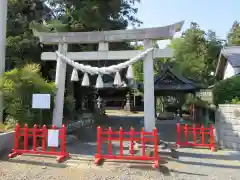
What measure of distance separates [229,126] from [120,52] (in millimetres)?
5436

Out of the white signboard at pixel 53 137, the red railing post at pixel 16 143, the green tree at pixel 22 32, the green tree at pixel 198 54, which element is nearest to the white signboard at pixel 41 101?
the red railing post at pixel 16 143

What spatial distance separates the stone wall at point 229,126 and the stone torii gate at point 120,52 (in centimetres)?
330

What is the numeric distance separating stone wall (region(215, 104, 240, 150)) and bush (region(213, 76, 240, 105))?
3.23ft

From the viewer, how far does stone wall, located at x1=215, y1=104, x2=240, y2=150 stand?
353 inches

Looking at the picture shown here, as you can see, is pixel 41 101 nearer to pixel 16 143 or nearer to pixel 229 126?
pixel 16 143

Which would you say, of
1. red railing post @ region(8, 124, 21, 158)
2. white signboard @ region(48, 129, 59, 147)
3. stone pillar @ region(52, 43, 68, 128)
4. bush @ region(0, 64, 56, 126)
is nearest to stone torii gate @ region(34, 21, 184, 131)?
stone pillar @ region(52, 43, 68, 128)

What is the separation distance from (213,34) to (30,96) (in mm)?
27536

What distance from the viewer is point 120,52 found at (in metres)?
9.23

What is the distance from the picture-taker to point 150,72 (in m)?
8.85

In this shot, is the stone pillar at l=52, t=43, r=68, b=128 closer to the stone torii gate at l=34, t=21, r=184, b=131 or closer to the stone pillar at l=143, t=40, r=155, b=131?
the stone torii gate at l=34, t=21, r=184, b=131

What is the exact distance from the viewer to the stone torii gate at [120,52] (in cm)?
873

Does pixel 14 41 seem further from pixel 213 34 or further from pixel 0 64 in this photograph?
pixel 213 34

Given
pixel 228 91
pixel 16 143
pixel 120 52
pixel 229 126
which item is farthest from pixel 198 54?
pixel 16 143

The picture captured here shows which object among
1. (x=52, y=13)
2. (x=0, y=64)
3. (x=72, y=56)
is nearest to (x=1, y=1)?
(x=0, y=64)
